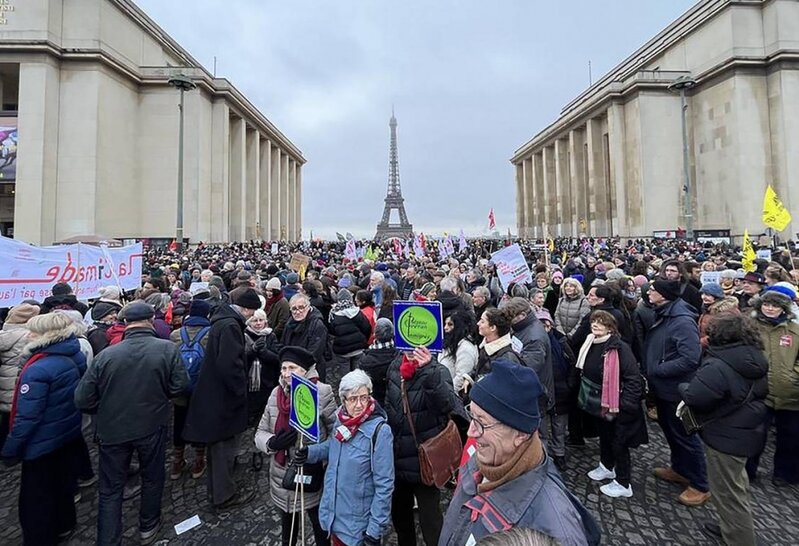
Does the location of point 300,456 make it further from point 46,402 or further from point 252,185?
point 252,185

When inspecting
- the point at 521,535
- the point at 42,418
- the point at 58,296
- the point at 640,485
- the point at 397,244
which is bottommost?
the point at 640,485

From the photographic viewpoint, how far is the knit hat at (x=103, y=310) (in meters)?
5.36

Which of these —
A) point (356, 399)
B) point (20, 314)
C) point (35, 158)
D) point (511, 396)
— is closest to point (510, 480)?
point (511, 396)

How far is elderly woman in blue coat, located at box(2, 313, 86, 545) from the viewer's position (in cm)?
349

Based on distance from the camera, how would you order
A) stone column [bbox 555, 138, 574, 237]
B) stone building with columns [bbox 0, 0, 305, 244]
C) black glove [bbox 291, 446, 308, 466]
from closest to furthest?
black glove [bbox 291, 446, 308, 466], stone building with columns [bbox 0, 0, 305, 244], stone column [bbox 555, 138, 574, 237]

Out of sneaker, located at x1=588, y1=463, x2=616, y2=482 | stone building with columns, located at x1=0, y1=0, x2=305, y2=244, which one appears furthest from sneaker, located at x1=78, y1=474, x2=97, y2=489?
stone building with columns, located at x1=0, y1=0, x2=305, y2=244

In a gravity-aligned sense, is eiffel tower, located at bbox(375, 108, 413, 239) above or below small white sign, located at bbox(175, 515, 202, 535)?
above

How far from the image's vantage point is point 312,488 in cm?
312

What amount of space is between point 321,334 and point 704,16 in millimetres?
45311

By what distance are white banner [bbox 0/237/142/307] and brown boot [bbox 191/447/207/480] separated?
4.41 metres

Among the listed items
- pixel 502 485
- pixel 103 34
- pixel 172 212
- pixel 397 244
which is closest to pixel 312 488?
pixel 502 485

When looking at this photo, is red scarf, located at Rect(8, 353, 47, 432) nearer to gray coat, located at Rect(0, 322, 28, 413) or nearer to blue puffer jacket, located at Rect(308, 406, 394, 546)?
gray coat, located at Rect(0, 322, 28, 413)

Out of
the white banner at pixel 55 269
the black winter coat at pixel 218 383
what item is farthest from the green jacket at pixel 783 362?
the white banner at pixel 55 269

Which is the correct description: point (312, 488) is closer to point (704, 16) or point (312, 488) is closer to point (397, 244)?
Result: point (397, 244)
